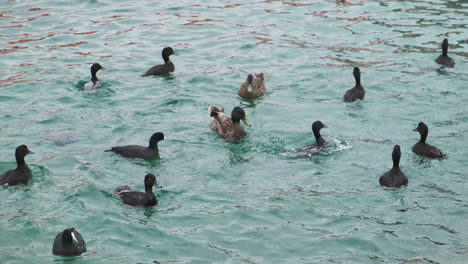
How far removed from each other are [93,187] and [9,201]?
146 cm

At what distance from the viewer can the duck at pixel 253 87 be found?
1972 centimetres

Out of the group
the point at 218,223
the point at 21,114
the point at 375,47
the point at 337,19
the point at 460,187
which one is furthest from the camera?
the point at 337,19

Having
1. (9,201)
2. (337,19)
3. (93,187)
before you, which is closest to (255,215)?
(93,187)

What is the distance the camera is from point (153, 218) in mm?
13969

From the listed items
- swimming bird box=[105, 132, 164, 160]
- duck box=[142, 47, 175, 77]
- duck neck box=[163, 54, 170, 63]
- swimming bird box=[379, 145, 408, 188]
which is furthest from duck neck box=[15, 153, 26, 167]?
duck neck box=[163, 54, 170, 63]

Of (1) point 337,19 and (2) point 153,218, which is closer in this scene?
(2) point 153,218

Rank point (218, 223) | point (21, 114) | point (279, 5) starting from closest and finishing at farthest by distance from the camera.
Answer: point (218, 223), point (21, 114), point (279, 5)

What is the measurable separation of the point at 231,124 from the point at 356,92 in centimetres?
354

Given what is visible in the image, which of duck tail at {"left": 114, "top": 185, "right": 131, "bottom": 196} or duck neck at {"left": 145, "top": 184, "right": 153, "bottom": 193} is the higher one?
duck neck at {"left": 145, "top": 184, "right": 153, "bottom": 193}

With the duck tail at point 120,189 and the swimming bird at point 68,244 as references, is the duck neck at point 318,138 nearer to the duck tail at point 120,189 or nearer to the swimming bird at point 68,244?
the duck tail at point 120,189

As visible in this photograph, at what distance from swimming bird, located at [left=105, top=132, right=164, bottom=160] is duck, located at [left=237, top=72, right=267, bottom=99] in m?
3.88

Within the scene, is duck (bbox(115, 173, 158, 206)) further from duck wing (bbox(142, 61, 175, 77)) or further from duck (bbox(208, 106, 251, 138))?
duck wing (bbox(142, 61, 175, 77))

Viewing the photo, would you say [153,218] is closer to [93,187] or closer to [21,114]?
[93,187]

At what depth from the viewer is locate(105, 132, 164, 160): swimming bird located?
53.5 feet
